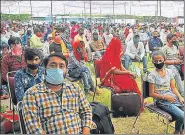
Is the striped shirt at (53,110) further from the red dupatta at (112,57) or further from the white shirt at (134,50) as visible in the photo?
the white shirt at (134,50)

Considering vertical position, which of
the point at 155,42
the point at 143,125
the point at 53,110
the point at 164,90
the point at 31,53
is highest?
the point at 31,53

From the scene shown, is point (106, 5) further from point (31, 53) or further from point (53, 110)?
point (53, 110)

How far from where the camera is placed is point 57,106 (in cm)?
276

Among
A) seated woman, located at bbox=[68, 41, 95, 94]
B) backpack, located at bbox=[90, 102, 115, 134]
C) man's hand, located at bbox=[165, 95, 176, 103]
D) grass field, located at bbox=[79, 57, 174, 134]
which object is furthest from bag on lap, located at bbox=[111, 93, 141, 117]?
seated woman, located at bbox=[68, 41, 95, 94]

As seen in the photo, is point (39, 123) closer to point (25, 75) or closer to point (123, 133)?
point (25, 75)

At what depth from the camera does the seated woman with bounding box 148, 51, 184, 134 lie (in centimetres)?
405

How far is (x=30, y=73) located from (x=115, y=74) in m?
1.65

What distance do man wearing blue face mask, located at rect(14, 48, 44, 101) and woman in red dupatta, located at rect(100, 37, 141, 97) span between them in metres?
1.48

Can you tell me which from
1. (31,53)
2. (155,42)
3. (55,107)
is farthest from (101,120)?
(155,42)

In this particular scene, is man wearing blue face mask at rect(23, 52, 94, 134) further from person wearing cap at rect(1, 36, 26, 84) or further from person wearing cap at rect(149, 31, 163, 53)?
person wearing cap at rect(149, 31, 163, 53)

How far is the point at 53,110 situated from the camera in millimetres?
2742

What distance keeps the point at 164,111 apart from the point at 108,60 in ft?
5.04

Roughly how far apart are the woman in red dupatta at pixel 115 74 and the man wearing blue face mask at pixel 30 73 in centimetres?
148

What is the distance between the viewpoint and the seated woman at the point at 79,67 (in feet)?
20.5
